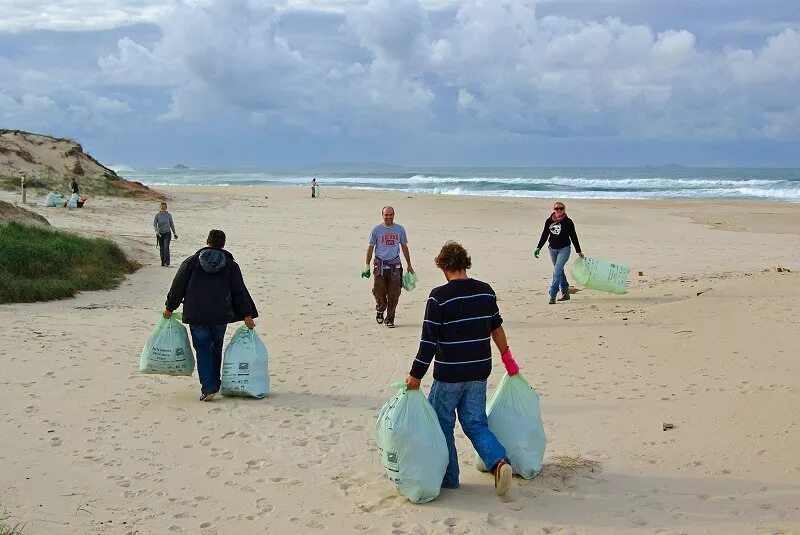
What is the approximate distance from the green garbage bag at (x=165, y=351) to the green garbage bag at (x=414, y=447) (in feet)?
10.8

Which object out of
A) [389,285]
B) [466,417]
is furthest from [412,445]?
[389,285]

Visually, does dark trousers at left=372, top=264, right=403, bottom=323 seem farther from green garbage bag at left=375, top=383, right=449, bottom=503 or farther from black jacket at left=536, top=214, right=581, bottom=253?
green garbage bag at left=375, top=383, right=449, bottom=503

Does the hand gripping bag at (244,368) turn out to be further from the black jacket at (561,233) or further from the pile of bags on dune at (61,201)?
the pile of bags on dune at (61,201)

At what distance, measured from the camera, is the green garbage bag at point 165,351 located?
781cm

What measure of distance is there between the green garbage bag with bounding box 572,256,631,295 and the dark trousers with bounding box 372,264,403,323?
3.22m

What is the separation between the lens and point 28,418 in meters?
7.04

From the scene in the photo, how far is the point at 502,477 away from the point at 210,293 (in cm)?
348

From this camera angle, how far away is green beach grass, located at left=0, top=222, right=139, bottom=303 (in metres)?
12.7

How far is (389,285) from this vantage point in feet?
37.4

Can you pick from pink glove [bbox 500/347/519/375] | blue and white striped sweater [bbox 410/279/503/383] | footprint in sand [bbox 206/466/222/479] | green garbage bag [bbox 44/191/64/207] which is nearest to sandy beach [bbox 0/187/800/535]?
footprint in sand [bbox 206/466/222/479]

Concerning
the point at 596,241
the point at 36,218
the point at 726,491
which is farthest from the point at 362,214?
the point at 726,491

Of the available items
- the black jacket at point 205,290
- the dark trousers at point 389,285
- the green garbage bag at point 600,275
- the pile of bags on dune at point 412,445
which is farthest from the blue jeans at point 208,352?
the green garbage bag at point 600,275

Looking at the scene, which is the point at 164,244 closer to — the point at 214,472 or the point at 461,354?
the point at 214,472

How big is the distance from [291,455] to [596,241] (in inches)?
782
